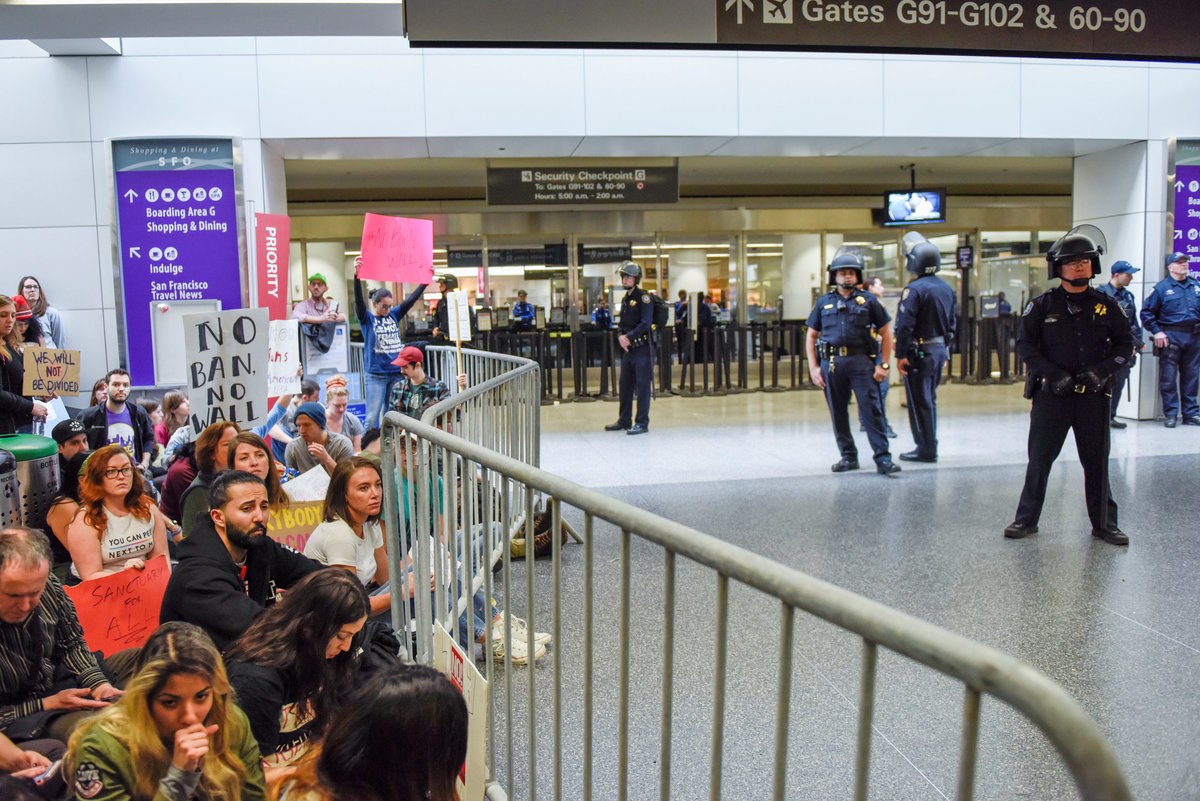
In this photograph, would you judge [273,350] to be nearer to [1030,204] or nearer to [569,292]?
[569,292]

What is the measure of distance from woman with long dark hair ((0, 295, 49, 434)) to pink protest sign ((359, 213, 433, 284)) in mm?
2512

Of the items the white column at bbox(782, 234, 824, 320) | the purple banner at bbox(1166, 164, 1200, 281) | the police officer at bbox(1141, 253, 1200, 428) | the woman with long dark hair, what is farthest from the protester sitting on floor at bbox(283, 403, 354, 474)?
the white column at bbox(782, 234, 824, 320)

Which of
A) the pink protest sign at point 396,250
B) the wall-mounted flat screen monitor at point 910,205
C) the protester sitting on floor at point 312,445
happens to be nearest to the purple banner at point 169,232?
the pink protest sign at point 396,250

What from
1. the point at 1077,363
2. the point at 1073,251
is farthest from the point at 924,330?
the point at 1073,251

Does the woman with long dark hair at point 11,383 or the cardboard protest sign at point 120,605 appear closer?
the cardboard protest sign at point 120,605

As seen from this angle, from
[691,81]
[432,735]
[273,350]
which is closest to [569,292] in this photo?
[691,81]

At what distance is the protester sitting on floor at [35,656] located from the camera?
2.98 metres

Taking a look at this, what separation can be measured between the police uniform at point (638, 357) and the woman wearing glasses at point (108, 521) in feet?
22.4

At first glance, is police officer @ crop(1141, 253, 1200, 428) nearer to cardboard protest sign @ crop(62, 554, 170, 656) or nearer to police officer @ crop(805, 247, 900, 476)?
police officer @ crop(805, 247, 900, 476)

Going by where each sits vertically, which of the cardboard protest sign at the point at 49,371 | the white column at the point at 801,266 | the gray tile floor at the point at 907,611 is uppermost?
the white column at the point at 801,266

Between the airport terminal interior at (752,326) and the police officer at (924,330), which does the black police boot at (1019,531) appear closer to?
the airport terminal interior at (752,326)

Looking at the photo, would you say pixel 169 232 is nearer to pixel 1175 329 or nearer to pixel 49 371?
pixel 49 371

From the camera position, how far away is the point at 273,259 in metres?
8.17

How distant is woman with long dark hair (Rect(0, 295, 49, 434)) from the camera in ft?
17.5
